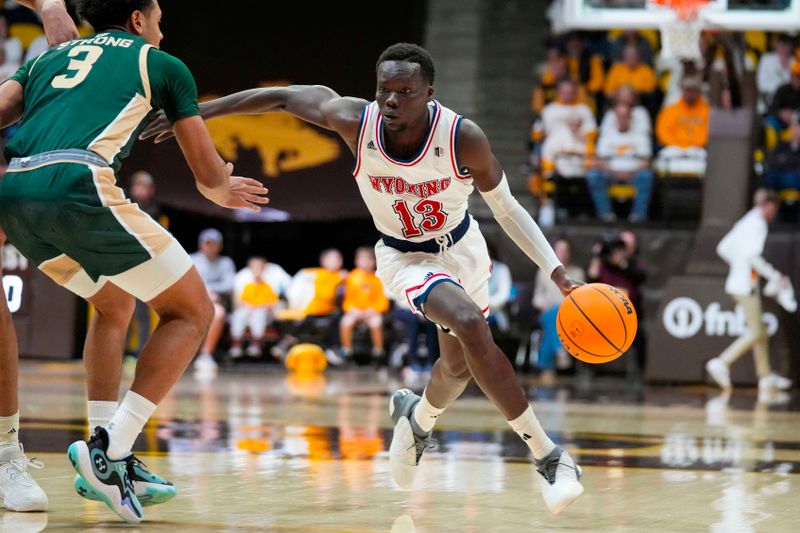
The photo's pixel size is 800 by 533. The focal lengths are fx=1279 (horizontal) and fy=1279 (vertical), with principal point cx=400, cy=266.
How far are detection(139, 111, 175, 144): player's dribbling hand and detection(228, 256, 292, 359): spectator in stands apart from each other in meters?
11.4

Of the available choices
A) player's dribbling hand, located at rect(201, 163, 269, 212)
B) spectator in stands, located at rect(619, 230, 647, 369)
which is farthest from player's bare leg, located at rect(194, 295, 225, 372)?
player's dribbling hand, located at rect(201, 163, 269, 212)

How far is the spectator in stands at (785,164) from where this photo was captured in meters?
A: 15.6

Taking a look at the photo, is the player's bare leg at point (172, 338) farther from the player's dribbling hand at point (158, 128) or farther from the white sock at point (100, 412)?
the player's dribbling hand at point (158, 128)

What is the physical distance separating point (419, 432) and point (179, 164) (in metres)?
12.7

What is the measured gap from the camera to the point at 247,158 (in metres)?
18.4

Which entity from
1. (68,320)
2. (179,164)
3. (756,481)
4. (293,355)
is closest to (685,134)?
(293,355)

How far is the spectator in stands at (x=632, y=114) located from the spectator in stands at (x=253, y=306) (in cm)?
486

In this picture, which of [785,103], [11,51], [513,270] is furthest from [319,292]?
[785,103]

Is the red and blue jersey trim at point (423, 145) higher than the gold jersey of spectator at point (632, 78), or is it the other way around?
the gold jersey of spectator at point (632, 78)

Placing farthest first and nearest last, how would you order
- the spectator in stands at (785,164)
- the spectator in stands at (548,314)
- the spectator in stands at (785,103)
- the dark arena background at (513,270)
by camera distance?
the spectator in stands at (785,103) → the spectator in stands at (785,164) → the spectator in stands at (548,314) → the dark arena background at (513,270)

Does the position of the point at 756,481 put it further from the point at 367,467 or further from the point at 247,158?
the point at 247,158

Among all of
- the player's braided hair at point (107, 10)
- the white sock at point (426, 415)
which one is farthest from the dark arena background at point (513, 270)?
the player's braided hair at point (107, 10)

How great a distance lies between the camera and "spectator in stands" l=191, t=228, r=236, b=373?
53.4ft

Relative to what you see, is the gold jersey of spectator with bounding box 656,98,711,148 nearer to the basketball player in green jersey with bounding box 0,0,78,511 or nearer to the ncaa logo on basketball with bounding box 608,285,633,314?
the ncaa logo on basketball with bounding box 608,285,633,314
